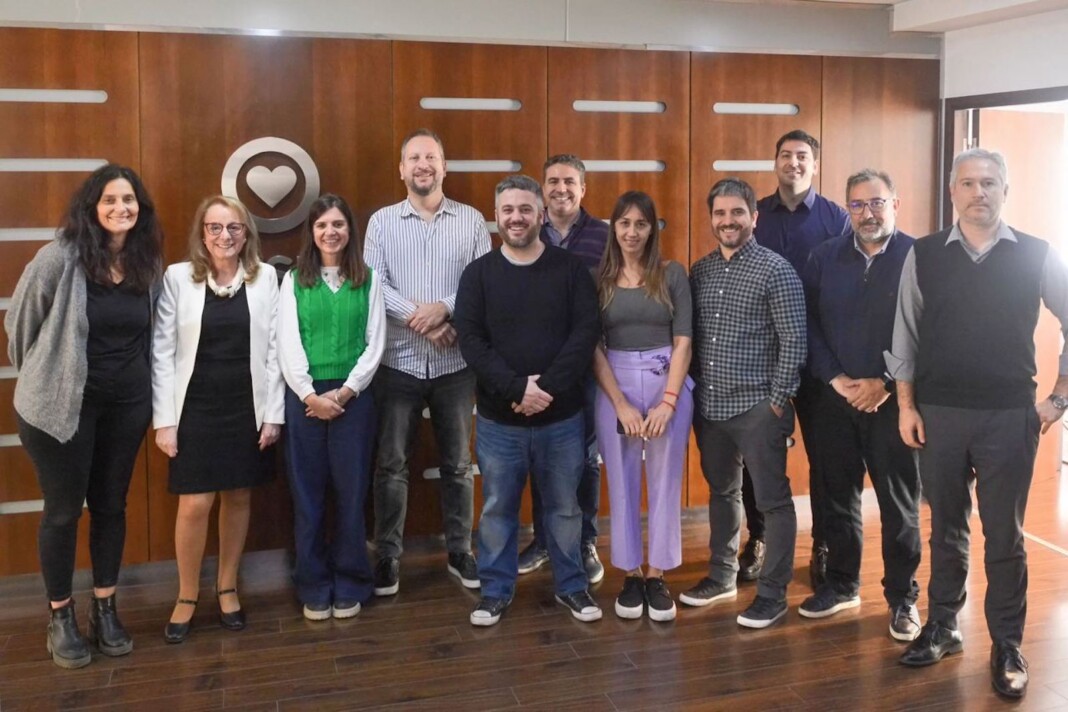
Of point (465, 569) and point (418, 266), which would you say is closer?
point (418, 266)

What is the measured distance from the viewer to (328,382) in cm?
370

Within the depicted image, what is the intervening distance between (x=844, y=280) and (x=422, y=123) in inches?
77.5

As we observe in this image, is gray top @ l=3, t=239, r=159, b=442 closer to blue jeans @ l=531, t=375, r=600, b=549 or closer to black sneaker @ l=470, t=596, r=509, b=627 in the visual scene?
black sneaker @ l=470, t=596, r=509, b=627

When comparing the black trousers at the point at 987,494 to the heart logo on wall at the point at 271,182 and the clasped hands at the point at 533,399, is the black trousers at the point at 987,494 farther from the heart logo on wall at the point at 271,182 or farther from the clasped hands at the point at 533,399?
the heart logo on wall at the point at 271,182

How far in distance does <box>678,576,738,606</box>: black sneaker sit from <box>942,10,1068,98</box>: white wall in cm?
276

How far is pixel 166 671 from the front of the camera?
3393mm

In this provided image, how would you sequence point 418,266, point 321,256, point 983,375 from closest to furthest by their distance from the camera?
point 983,375 → point 321,256 → point 418,266

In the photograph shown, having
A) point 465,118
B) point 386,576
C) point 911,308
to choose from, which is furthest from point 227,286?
point 911,308

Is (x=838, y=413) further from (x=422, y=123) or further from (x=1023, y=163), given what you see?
(x=1023, y=163)

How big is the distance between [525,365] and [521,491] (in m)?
0.50

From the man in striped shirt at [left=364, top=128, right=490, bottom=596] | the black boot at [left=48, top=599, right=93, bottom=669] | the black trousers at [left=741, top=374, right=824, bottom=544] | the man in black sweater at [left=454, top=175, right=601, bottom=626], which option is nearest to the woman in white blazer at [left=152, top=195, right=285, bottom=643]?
the black boot at [left=48, top=599, right=93, bottom=669]

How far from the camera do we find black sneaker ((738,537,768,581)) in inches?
165

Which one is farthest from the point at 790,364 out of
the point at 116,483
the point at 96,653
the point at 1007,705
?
the point at 96,653

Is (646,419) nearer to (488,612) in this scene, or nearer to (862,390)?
(862,390)
